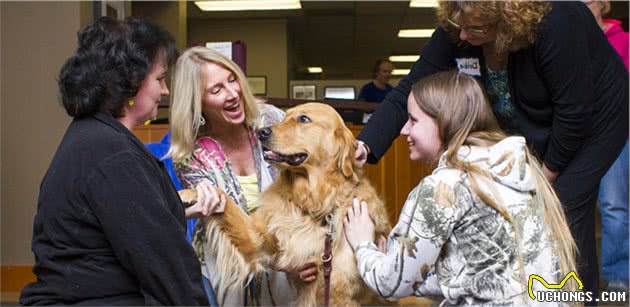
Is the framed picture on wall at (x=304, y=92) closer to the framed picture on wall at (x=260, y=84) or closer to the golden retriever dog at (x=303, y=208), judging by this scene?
the framed picture on wall at (x=260, y=84)

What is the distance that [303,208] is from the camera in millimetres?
2439

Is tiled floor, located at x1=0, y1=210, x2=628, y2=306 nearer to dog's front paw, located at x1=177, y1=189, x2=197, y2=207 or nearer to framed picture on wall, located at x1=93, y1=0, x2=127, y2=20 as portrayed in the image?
dog's front paw, located at x1=177, y1=189, x2=197, y2=207

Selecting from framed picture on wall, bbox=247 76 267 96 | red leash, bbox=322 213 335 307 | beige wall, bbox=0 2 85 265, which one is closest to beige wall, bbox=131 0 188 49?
beige wall, bbox=0 2 85 265

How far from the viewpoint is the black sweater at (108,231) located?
1.63 m

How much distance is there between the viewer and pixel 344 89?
396 inches

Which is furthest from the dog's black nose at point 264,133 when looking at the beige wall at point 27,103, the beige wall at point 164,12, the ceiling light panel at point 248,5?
the ceiling light panel at point 248,5

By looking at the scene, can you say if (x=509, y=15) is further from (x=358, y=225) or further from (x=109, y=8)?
(x=109, y=8)

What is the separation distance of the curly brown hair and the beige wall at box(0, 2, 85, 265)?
367 cm

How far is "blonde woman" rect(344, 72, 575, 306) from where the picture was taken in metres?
1.78

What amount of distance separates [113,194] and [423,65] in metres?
1.33

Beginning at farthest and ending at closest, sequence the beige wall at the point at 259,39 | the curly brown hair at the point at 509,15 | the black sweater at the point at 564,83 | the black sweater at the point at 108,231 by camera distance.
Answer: the beige wall at the point at 259,39 → the black sweater at the point at 564,83 → the curly brown hair at the point at 509,15 → the black sweater at the point at 108,231

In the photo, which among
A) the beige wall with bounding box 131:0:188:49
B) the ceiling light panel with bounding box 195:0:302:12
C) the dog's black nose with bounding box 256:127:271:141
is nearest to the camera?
the dog's black nose with bounding box 256:127:271:141

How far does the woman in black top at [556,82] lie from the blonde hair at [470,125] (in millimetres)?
299

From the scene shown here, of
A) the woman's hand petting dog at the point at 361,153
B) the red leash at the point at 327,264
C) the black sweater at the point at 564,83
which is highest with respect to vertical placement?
the black sweater at the point at 564,83
